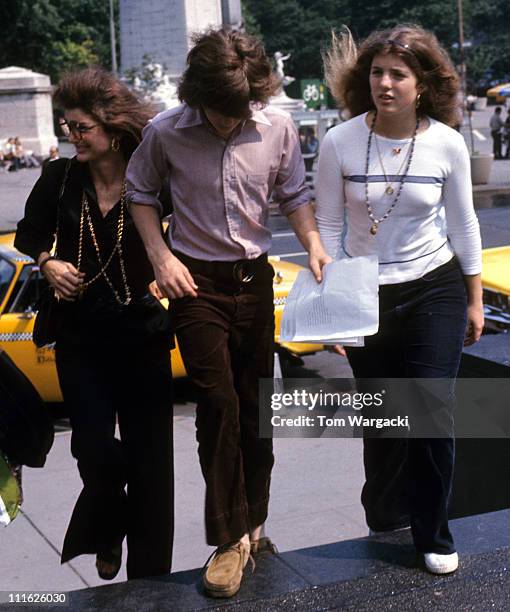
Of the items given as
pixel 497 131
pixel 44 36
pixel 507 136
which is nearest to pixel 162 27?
pixel 497 131

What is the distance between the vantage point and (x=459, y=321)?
3.53 m

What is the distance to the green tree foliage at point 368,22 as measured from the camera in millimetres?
80438

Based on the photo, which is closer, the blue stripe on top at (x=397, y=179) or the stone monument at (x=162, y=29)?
the blue stripe on top at (x=397, y=179)

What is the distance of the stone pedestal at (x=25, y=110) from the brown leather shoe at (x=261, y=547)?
121 ft

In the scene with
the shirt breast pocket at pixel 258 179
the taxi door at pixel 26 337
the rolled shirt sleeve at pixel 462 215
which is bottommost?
the taxi door at pixel 26 337

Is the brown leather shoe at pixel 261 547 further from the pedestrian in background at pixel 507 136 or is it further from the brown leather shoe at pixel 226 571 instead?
the pedestrian in background at pixel 507 136

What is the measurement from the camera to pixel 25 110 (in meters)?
39.6

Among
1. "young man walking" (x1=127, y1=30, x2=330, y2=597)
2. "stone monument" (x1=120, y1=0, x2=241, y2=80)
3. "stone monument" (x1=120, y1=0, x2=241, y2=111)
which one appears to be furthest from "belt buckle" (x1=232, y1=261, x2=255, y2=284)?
"stone monument" (x1=120, y1=0, x2=241, y2=80)

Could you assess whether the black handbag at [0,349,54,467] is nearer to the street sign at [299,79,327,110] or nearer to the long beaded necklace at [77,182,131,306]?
the long beaded necklace at [77,182,131,306]

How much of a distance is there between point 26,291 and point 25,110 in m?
33.0

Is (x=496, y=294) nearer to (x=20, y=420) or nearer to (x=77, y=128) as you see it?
(x=77, y=128)

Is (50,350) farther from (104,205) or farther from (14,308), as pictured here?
(104,205)

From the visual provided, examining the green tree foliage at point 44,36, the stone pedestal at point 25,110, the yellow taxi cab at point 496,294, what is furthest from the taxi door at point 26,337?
the green tree foliage at point 44,36

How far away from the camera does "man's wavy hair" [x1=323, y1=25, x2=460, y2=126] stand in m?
3.51
